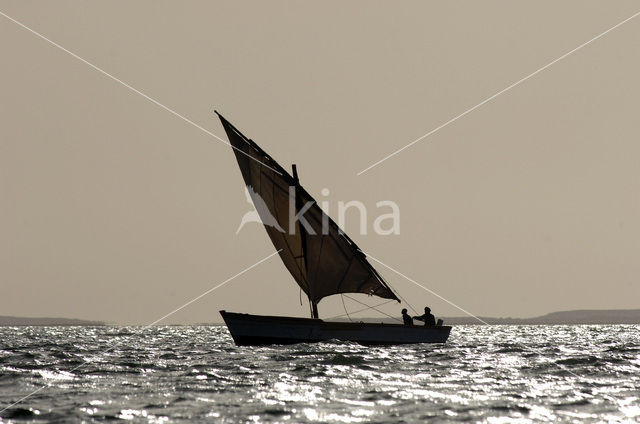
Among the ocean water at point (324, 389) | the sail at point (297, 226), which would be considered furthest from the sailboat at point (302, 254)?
the ocean water at point (324, 389)

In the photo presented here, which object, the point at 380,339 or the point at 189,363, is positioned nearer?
the point at 189,363

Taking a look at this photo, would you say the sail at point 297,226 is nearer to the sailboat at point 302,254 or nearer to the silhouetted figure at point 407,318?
the sailboat at point 302,254

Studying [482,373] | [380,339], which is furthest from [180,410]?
[380,339]

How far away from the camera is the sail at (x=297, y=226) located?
42.4m

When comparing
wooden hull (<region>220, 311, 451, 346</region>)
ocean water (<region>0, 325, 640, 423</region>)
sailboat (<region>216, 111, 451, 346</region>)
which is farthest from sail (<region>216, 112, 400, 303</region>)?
ocean water (<region>0, 325, 640, 423</region>)

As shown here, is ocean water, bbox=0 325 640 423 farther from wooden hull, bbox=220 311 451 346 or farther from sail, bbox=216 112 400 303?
sail, bbox=216 112 400 303

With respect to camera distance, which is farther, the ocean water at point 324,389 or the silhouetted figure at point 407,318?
the silhouetted figure at point 407,318

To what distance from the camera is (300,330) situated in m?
41.4

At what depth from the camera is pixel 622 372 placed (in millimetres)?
27438

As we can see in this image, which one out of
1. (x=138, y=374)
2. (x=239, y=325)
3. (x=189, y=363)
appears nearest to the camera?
(x=138, y=374)

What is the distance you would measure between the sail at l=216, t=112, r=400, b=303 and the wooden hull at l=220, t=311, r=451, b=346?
2.54m

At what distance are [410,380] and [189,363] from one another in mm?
11131

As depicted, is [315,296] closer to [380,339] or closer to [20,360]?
[380,339]

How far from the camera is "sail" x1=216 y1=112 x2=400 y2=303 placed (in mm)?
42438
